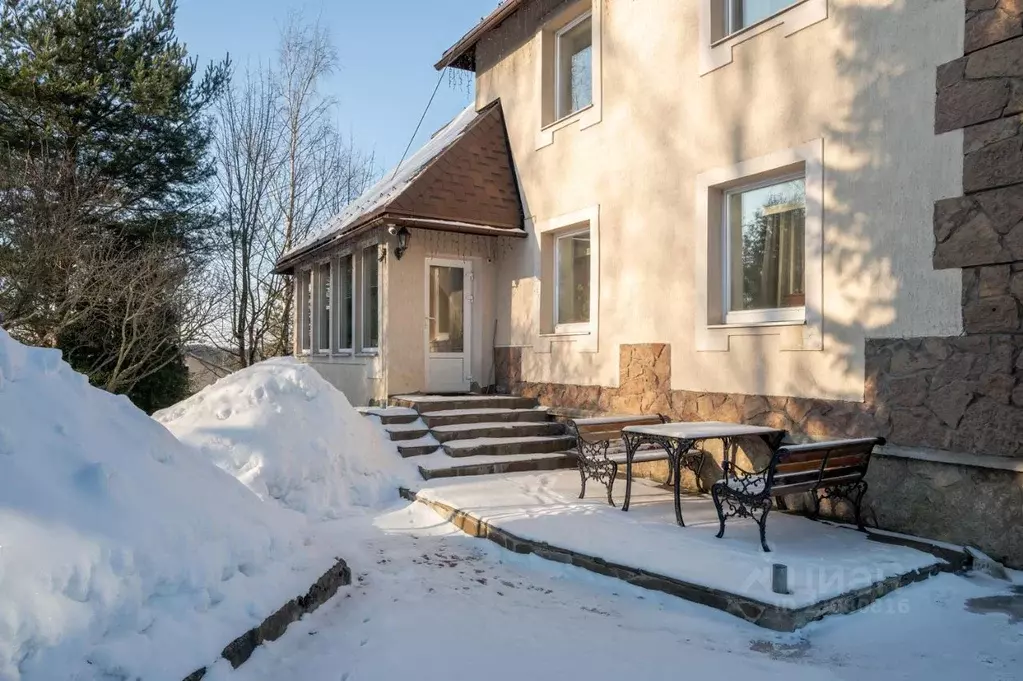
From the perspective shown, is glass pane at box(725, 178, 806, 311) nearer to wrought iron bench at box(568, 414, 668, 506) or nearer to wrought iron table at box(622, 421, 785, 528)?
wrought iron table at box(622, 421, 785, 528)

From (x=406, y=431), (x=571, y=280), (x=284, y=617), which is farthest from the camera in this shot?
(x=571, y=280)

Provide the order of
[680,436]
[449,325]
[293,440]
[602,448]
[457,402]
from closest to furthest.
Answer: [680,436] → [293,440] → [602,448] → [457,402] → [449,325]

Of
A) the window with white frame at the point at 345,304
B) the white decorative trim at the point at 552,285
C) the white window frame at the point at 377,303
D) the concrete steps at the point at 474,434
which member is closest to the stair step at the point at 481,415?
the concrete steps at the point at 474,434

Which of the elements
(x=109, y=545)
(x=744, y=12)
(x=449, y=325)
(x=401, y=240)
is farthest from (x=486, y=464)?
(x=744, y=12)

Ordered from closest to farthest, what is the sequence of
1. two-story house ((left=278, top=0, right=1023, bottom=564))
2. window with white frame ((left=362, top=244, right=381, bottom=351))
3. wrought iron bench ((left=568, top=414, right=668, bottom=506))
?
two-story house ((left=278, top=0, right=1023, bottom=564)), wrought iron bench ((left=568, top=414, right=668, bottom=506)), window with white frame ((left=362, top=244, right=381, bottom=351))

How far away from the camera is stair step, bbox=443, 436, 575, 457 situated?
846 centimetres

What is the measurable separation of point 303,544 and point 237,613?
4.21 ft

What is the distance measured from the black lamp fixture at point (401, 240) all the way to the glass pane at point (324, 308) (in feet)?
13.2

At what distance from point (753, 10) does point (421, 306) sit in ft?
Answer: 20.4

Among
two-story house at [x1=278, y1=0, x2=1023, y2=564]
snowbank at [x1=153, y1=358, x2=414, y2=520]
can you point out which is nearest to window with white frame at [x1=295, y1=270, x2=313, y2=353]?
two-story house at [x1=278, y1=0, x2=1023, y2=564]

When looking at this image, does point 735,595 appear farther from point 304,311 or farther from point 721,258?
A: point 304,311

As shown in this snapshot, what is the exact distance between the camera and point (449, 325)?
1115 centimetres

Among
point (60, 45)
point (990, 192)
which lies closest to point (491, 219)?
point (990, 192)

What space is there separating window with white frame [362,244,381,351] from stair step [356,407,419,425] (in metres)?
2.08
